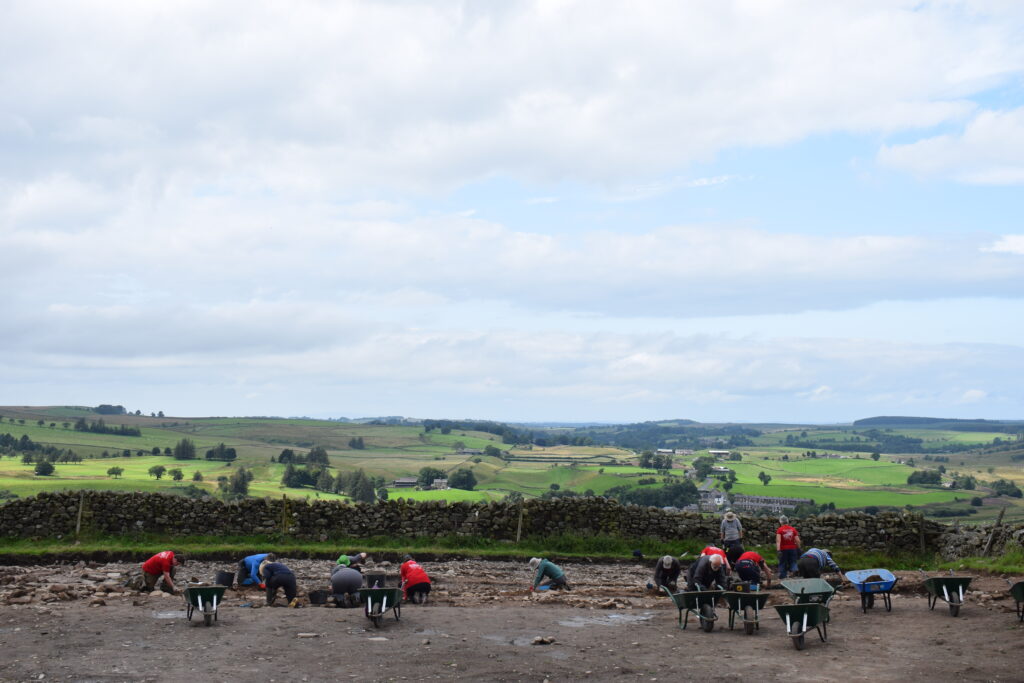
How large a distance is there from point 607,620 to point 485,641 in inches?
122

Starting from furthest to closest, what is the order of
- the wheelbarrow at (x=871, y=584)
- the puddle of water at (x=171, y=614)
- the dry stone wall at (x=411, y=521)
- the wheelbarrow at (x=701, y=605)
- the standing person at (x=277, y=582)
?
the dry stone wall at (x=411, y=521), the standing person at (x=277, y=582), the wheelbarrow at (x=871, y=584), the puddle of water at (x=171, y=614), the wheelbarrow at (x=701, y=605)

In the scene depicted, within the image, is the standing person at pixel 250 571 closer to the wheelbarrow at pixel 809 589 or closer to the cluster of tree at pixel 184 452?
the wheelbarrow at pixel 809 589

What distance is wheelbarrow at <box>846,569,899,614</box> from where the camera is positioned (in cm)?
1524

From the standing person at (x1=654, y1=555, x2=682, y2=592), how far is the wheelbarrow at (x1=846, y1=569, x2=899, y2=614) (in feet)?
11.9

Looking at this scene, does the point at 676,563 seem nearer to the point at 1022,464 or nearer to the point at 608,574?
the point at 608,574

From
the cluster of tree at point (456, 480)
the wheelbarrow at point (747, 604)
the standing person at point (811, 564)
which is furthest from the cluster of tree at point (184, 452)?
the wheelbarrow at point (747, 604)

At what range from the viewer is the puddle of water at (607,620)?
14.9m

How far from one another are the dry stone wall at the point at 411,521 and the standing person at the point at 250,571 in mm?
7280

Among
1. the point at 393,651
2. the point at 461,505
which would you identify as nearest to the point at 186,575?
the point at 461,505

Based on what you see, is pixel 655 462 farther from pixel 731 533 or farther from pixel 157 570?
pixel 157 570

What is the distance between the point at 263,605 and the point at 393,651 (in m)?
5.02

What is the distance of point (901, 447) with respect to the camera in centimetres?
13638

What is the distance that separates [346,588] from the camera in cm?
1614

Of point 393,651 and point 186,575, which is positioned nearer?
point 393,651
